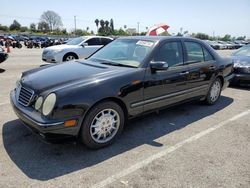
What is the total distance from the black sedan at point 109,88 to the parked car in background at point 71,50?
21.4ft

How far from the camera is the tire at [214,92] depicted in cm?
555

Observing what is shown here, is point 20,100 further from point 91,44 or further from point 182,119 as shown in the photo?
point 91,44

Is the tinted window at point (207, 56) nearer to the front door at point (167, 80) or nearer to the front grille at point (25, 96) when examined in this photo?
the front door at point (167, 80)

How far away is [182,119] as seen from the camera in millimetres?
4734

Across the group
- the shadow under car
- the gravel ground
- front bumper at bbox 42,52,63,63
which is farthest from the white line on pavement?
front bumper at bbox 42,52,63,63

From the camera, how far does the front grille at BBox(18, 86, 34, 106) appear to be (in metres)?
3.29

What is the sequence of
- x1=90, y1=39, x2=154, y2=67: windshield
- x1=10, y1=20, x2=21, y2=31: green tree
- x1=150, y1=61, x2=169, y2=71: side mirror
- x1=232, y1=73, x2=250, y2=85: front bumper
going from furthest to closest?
x1=10, y1=20, x2=21, y2=31: green tree, x1=232, y1=73, x2=250, y2=85: front bumper, x1=90, y1=39, x2=154, y2=67: windshield, x1=150, y1=61, x2=169, y2=71: side mirror

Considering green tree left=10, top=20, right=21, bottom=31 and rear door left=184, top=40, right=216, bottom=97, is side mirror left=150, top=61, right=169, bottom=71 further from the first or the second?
green tree left=10, top=20, right=21, bottom=31

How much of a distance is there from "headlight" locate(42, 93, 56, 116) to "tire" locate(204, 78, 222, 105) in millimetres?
3711

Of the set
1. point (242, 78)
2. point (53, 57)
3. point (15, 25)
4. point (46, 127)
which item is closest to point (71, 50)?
point (53, 57)

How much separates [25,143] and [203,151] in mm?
2579

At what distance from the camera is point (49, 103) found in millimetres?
2992

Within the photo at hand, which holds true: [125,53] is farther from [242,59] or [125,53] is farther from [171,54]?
[242,59]

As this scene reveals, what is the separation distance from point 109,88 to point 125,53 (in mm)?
1219
